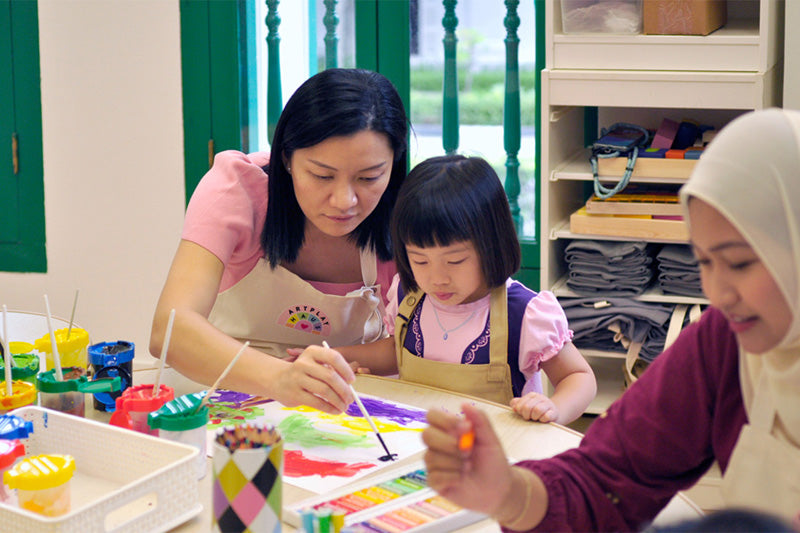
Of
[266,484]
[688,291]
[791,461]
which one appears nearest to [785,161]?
[791,461]

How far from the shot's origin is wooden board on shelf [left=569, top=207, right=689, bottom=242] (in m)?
2.43

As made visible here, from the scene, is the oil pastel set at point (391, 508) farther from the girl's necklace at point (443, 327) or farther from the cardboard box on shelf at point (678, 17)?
the cardboard box on shelf at point (678, 17)

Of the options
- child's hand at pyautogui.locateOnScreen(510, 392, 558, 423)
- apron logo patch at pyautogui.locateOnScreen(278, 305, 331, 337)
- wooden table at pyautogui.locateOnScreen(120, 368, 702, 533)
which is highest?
apron logo patch at pyautogui.locateOnScreen(278, 305, 331, 337)

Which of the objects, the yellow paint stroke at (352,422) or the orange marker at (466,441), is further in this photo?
the yellow paint stroke at (352,422)

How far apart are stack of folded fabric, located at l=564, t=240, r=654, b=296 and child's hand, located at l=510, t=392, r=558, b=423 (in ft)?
3.41

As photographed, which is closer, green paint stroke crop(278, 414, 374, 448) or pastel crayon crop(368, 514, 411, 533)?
pastel crayon crop(368, 514, 411, 533)

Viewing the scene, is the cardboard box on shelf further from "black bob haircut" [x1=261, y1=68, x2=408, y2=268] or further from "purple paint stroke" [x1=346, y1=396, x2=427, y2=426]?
"purple paint stroke" [x1=346, y1=396, x2=427, y2=426]

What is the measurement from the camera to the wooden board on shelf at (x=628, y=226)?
2.43 metres

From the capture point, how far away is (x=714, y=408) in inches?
43.1

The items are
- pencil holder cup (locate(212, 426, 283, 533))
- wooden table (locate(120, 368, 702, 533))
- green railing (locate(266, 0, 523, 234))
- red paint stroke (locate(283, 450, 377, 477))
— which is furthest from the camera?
green railing (locate(266, 0, 523, 234))

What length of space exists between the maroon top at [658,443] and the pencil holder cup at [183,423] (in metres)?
0.44

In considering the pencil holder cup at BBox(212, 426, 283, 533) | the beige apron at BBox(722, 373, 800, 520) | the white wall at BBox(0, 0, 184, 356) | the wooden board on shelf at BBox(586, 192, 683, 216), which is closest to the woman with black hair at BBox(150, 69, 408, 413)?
the pencil holder cup at BBox(212, 426, 283, 533)

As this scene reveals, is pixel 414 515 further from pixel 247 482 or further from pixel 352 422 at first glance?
pixel 352 422

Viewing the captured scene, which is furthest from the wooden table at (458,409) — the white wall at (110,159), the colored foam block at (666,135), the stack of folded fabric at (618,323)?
the white wall at (110,159)
